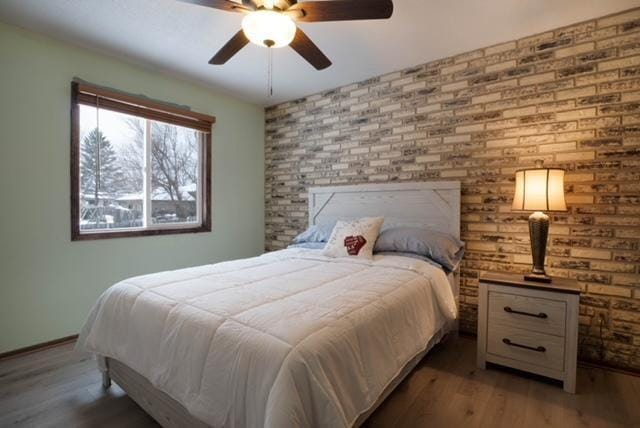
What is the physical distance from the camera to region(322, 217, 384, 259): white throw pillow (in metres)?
2.57

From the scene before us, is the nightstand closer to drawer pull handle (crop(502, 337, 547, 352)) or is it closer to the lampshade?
drawer pull handle (crop(502, 337, 547, 352))

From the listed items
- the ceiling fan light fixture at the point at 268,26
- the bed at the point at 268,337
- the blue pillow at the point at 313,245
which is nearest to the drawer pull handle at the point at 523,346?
the bed at the point at 268,337

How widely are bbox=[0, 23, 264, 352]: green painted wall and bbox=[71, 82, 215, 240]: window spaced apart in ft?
0.35

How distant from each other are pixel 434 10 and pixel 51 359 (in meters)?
3.71

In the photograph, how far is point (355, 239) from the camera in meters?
2.62

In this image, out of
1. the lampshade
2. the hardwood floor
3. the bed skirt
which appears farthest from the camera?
the lampshade

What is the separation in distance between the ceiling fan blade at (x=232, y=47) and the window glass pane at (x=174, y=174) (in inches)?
58.9

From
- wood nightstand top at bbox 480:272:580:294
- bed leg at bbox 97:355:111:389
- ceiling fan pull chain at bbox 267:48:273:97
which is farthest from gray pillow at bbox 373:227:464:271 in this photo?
bed leg at bbox 97:355:111:389

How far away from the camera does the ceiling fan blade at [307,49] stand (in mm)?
1830

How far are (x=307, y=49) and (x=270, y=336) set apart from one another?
170cm

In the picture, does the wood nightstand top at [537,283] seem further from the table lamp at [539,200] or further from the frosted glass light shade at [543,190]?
the frosted glass light shade at [543,190]

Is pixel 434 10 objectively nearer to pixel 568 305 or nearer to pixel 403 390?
pixel 568 305

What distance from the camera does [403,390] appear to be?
1927mm

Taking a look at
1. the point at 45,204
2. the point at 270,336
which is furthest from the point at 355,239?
the point at 45,204
